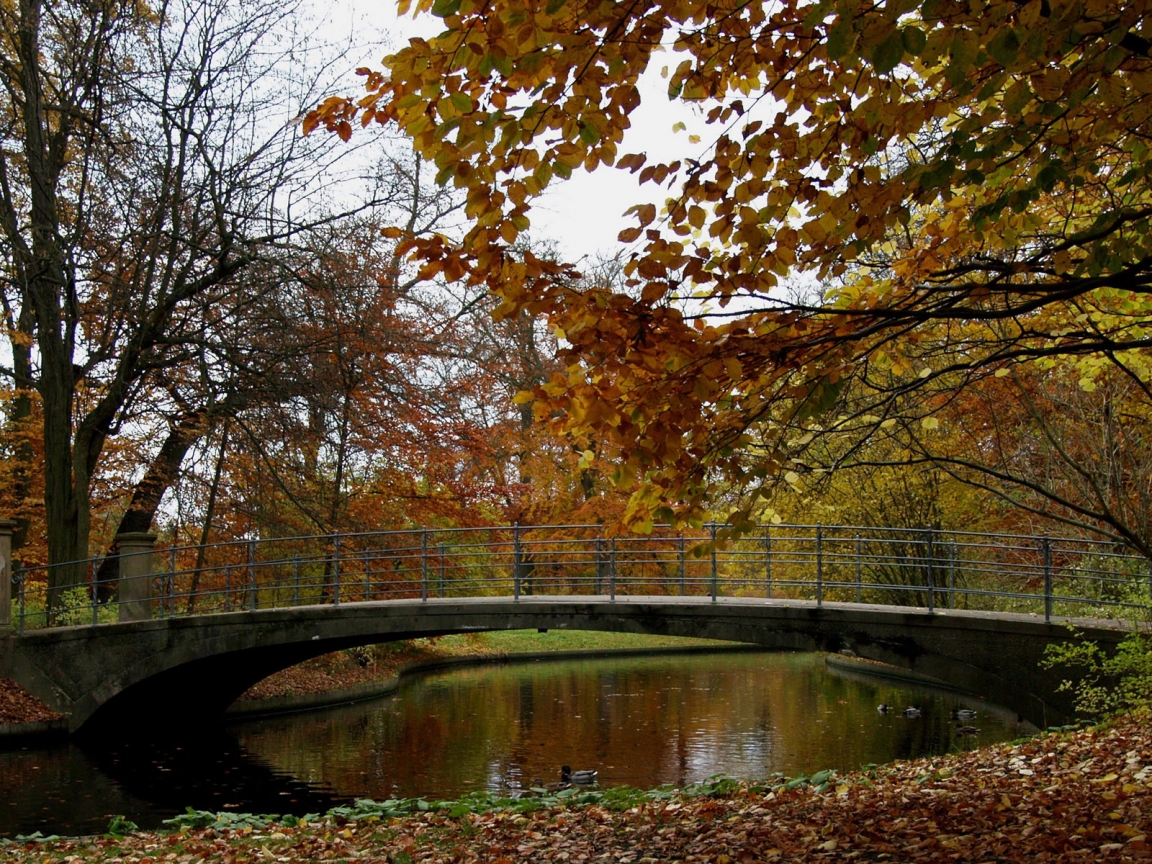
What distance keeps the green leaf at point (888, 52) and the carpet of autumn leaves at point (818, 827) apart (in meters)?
3.16

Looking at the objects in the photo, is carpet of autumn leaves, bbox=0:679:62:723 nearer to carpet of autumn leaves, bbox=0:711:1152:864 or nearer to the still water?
the still water

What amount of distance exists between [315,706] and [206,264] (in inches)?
341

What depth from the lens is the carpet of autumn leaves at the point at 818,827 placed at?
5.16 m

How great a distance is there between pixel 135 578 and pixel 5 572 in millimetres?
1725

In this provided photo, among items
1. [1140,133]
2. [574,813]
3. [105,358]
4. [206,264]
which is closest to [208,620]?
[105,358]

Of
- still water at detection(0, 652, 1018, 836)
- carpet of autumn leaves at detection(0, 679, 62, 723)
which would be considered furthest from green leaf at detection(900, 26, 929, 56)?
carpet of autumn leaves at detection(0, 679, 62, 723)

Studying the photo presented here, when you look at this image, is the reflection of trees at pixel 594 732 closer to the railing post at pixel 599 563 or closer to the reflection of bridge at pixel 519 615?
the reflection of bridge at pixel 519 615

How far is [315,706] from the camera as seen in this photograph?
20.0 metres

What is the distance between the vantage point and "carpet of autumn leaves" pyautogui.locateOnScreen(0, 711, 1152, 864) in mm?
5164

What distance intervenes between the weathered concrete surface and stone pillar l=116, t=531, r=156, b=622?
1.87 feet

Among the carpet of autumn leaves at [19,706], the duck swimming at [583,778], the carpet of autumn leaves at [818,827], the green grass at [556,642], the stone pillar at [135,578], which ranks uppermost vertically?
the stone pillar at [135,578]

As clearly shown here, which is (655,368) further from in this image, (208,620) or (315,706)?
(315,706)

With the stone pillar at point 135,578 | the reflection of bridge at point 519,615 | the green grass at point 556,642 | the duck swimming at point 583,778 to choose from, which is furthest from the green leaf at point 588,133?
the green grass at point 556,642

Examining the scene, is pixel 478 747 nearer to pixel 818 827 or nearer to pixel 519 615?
pixel 519 615
